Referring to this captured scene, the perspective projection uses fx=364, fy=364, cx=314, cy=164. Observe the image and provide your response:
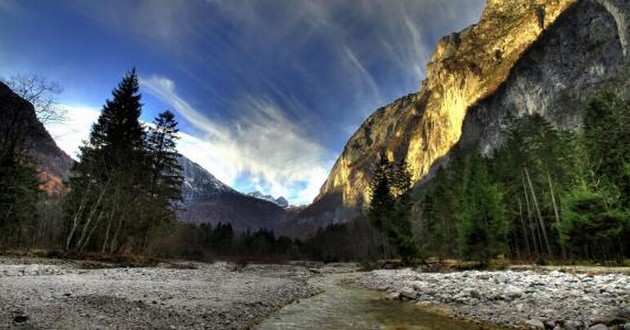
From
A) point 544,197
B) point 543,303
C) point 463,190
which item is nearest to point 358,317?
point 543,303

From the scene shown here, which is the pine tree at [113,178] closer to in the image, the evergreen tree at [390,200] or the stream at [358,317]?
the stream at [358,317]

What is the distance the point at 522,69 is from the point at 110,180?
409 feet

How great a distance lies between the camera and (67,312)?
27.6 feet

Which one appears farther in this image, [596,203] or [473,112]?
[473,112]

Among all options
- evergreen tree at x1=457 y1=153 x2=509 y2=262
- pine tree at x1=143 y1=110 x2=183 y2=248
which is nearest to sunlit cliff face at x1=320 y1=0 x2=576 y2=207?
evergreen tree at x1=457 y1=153 x2=509 y2=262

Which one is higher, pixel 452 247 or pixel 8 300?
pixel 452 247

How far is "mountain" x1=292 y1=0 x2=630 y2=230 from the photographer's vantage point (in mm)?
85125

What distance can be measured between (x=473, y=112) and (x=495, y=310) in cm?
14222

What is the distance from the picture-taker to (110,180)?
29750 millimetres

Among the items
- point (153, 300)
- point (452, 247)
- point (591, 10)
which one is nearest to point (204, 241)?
point (452, 247)

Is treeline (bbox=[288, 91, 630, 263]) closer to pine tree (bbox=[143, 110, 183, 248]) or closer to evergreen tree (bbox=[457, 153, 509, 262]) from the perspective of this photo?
evergreen tree (bbox=[457, 153, 509, 262])

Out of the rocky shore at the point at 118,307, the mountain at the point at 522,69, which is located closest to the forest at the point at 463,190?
the mountain at the point at 522,69

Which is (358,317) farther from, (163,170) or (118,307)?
(163,170)

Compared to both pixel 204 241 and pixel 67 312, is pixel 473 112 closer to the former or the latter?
pixel 204 241
